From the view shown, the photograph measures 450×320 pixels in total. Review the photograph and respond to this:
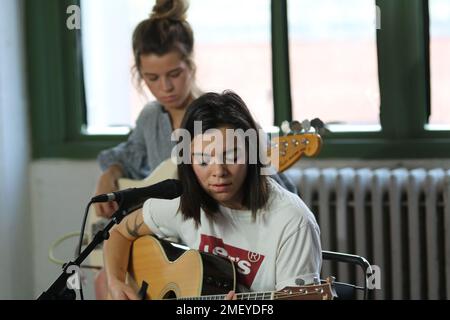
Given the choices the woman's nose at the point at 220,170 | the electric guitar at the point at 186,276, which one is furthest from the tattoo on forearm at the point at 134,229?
the woman's nose at the point at 220,170

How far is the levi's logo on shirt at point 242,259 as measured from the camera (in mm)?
1726

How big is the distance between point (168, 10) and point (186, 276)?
1.97 ft

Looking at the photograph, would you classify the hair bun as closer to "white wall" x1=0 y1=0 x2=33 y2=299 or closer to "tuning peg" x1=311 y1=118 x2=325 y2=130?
"tuning peg" x1=311 y1=118 x2=325 y2=130

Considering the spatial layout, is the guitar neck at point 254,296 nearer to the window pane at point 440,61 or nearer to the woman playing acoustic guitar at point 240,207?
the woman playing acoustic guitar at point 240,207

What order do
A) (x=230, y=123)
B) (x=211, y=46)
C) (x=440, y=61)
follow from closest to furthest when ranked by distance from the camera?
(x=230, y=123) → (x=440, y=61) → (x=211, y=46)

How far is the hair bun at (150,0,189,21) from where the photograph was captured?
2.09m

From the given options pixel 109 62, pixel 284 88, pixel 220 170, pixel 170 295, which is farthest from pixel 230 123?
pixel 109 62

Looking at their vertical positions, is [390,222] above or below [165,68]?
below

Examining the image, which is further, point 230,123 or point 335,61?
point 335,61

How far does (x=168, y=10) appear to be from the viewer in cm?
209

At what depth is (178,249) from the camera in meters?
1.84

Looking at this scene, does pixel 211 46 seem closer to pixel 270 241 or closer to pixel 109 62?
pixel 109 62
